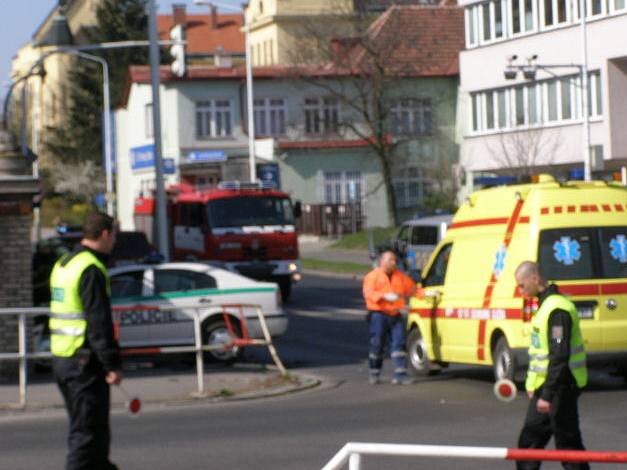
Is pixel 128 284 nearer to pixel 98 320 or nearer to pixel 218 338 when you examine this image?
pixel 218 338

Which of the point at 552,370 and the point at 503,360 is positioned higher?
the point at 552,370

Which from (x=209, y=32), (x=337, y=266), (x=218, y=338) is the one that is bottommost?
(x=337, y=266)

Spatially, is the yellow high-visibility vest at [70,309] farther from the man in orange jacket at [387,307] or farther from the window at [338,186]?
the window at [338,186]

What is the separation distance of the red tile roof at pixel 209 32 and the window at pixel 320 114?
51.4 metres

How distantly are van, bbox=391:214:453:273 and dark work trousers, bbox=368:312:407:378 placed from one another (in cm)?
1537

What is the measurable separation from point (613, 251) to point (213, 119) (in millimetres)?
55154

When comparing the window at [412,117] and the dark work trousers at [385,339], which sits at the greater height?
the window at [412,117]

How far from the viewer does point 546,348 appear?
10336 millimetres

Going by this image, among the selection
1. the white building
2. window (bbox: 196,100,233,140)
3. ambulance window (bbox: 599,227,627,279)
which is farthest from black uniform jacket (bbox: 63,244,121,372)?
window (bbox: 196,100,233,140)

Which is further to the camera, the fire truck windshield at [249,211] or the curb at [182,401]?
the fire truck windshield at [249,211]

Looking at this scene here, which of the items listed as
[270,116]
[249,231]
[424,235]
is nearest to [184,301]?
[424,235]

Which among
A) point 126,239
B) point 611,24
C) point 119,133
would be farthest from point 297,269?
point 119,133

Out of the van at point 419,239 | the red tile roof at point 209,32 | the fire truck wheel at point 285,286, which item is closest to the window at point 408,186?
the fire truck wheel at point 285,286

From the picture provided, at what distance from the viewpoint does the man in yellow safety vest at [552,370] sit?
10031mm
